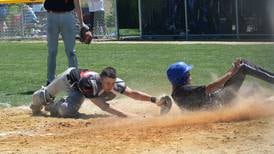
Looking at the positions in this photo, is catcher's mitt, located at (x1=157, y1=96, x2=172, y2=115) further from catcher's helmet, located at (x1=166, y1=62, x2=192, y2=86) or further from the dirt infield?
catcher's helmet, located at (x1=166, y1=62, x2=192, y2=86)

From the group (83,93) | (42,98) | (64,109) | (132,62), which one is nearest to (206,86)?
(83,93)

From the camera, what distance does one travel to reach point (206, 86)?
7.55 m

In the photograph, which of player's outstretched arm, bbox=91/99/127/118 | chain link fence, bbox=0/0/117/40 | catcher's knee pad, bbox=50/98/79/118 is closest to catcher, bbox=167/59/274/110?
player's outstretched arm, bbox=91/99/127/118

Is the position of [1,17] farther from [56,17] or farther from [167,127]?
[167,127]

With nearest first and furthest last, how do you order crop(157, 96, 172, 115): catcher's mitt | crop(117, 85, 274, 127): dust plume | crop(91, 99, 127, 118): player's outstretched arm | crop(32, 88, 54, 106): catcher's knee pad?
crop(117, 85, 274, 127): dust plume, crop(157, 96, 172, 115): catcher's mitt, crop(91, 99, 127, 118): player's outstretched arm, crop(32, 88, 54, 106): catcher's knee pad

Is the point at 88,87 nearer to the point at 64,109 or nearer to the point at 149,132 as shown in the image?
the point at 64,109

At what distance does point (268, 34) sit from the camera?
23.1 meters

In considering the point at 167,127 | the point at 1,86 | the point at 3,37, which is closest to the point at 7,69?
the point at 1,86

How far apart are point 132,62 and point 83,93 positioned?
7559 mm

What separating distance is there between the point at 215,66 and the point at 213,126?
22.0ft

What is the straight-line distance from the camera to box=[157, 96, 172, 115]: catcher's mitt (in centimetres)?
793

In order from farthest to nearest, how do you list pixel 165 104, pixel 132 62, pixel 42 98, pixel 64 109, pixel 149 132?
pixel 132 62 → pixel 42 98 → pixel 64 109 → pixel 165 104 → pixel 149 132

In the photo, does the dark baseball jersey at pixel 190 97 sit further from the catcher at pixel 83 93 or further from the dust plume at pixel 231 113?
the catcher at pixel 83 93

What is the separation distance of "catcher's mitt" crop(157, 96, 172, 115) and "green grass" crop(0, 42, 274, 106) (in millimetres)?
2035
